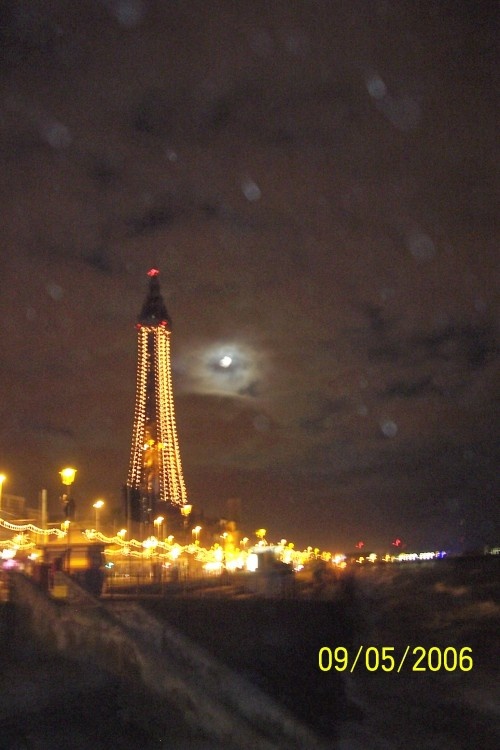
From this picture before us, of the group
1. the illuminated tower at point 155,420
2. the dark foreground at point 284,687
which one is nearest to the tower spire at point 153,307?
the illuminated tower at point 155,420

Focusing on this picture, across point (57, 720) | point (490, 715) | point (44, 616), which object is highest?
point (44, 616)

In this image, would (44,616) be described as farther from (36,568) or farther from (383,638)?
(383,638)

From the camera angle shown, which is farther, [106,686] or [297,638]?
[297,638]

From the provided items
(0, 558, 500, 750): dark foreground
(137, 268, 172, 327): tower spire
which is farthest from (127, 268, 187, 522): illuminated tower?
(0, 558, 500, 750): dark foreground

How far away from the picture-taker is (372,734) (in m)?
13.8

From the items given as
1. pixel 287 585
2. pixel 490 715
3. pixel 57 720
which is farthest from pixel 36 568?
pixel 287 585

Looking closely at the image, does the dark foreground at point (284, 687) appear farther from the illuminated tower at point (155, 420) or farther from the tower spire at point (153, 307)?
the tower spire at point (153, 307)

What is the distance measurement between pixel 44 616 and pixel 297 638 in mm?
9980
